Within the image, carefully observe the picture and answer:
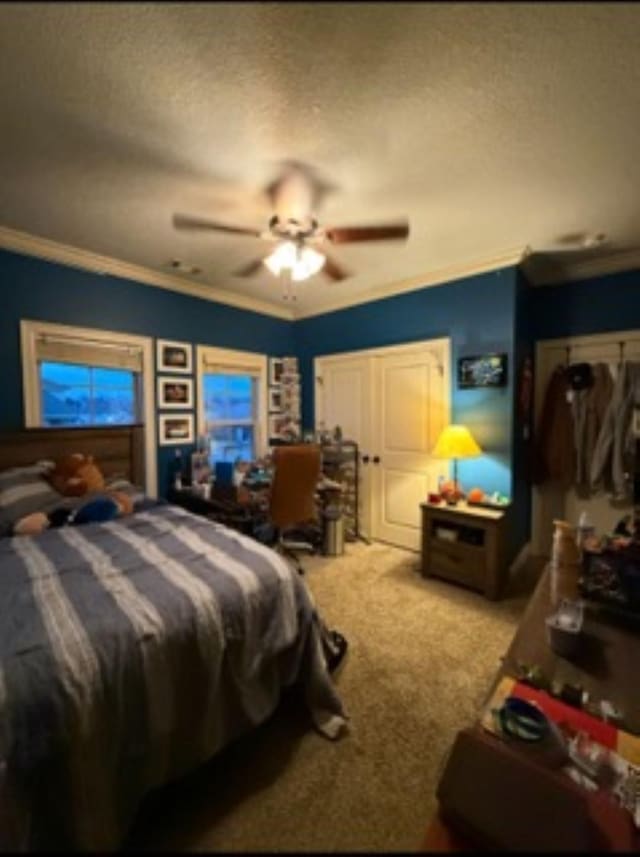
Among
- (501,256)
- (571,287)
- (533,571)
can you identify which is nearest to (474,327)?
(501,256)

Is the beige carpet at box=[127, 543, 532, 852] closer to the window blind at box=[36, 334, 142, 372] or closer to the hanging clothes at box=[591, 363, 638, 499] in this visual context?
the hanging clothes at box=[591, 363, 638, 499]

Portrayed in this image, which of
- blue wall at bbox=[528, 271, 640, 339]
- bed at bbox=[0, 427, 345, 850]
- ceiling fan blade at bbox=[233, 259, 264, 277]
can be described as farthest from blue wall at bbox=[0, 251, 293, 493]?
blue wall at bbox=[528, 271, 640, 339]

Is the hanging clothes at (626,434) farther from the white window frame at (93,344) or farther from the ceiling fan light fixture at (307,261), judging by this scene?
the white window frame at (93,344)

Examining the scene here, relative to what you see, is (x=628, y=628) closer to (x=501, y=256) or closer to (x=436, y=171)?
(x=436, y=171)

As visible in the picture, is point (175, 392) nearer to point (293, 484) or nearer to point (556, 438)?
point (293, 484)

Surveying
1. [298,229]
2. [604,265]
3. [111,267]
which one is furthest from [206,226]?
[604,265]

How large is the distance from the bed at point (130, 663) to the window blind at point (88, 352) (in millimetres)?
1409

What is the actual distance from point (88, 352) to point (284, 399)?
2069mm

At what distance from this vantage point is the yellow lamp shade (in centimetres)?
297

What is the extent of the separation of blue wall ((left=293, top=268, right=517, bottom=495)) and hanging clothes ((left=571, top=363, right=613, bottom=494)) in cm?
70

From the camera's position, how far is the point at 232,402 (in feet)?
13.8

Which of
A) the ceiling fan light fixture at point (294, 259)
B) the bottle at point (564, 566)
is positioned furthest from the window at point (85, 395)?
the bottle at point (564, 566)

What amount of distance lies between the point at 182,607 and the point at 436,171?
7.34 ft

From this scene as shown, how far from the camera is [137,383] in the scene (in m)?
3.36
